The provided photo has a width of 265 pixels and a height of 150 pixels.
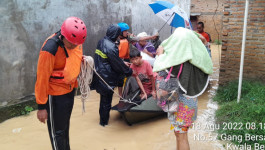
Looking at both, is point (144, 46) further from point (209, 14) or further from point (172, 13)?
point (209, 14)

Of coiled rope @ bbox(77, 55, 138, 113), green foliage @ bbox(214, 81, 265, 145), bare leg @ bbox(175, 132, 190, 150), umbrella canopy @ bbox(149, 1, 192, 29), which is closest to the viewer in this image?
bare leg @ bbox(175, 132, 190, 150)

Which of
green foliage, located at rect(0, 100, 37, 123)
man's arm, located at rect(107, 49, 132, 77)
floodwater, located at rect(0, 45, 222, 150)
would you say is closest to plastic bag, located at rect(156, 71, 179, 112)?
floodwater, located at rect(0, 45, 222, 150)

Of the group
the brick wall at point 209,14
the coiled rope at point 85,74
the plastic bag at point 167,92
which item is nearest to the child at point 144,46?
the coiled rope at point 85,74

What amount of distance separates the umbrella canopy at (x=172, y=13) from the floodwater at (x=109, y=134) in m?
2.07

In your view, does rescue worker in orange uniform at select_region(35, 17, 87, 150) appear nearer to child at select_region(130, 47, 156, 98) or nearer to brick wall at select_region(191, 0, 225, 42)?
child at select_region(130, 47, 156, 98)

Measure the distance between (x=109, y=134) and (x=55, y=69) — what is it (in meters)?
1.83

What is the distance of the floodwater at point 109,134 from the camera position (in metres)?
3.42

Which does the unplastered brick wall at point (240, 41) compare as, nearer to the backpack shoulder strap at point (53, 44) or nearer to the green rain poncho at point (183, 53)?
the green rain poncho at point (183, 53)

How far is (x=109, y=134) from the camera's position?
382cm

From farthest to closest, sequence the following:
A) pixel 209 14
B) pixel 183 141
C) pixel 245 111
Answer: pixel 209 14 < pixel 245 111 < pixel 183 141

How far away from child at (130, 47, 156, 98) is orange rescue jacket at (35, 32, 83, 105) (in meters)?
1.72

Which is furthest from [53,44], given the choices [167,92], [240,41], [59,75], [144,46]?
[240,41]

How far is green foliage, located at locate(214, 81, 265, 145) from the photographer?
3.34 m

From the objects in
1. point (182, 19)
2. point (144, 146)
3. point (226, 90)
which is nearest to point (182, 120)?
point (144, 146)
